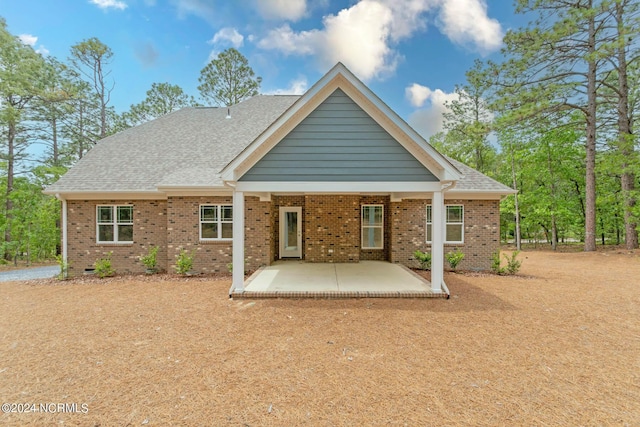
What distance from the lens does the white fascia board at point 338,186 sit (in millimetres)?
6602

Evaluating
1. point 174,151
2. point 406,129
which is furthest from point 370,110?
point 174,151

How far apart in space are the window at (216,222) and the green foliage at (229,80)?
15.7 metres

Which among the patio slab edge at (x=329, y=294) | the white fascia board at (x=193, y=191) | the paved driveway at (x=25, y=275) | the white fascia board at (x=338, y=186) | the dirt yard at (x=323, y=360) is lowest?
the paved driveway at (x=25, y=275)

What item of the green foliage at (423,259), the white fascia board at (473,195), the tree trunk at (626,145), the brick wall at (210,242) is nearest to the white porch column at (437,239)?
the green foliage at (423,259)

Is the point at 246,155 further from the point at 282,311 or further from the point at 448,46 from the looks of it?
the point at 448,46

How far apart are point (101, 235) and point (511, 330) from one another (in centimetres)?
1234

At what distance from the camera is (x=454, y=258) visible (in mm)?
9812

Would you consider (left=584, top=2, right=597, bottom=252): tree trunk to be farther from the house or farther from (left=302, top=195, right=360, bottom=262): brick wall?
(left=302, top=195, right=360, bottom=262): brick wall

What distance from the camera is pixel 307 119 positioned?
677cm

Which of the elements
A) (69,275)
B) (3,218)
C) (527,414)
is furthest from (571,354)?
(3,218)

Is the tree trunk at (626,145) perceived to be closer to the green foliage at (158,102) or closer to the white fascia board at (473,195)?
the white fascia board at (473,195)

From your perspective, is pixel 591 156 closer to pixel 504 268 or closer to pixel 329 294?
pixel 504 268

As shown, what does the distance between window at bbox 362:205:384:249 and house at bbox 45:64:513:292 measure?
0.04m

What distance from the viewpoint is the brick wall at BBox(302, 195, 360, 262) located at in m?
10.7
